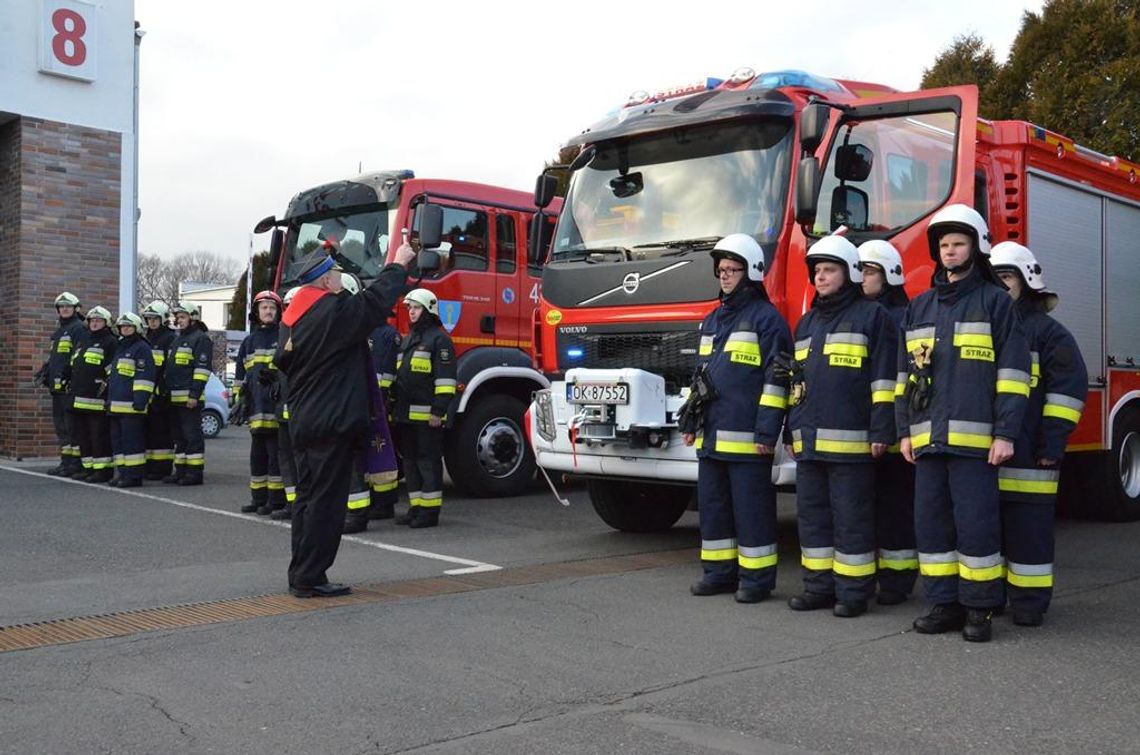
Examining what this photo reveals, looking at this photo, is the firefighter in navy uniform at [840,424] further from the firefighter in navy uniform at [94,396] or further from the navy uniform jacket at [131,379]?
the firefighter in navy uniform at [94,396]

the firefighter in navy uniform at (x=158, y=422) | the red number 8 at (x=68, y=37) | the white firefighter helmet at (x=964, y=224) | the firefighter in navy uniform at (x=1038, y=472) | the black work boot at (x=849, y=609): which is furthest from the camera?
the red number 8 at (x=68, y=37)

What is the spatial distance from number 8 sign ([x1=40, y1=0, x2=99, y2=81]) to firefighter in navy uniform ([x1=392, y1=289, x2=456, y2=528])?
8667 mm

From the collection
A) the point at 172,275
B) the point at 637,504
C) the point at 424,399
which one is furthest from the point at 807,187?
the point at 172,275

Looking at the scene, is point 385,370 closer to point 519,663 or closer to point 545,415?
point 545,415

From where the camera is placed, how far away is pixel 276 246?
1150 centimetres

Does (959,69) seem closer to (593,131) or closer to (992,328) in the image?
(593,131)

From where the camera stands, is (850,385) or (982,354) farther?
(850,385)

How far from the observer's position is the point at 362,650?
4957mm

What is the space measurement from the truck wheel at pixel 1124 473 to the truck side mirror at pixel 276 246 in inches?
304

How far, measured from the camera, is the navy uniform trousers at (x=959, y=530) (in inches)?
207

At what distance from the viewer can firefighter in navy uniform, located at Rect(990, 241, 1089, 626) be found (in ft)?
18.0

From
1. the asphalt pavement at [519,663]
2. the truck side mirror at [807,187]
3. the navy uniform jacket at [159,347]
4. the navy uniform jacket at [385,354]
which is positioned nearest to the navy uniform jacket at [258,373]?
the navy uniform jacket at [385,354]

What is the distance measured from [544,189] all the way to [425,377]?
1.72 m

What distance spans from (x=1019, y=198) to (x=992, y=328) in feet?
A: 9.17
